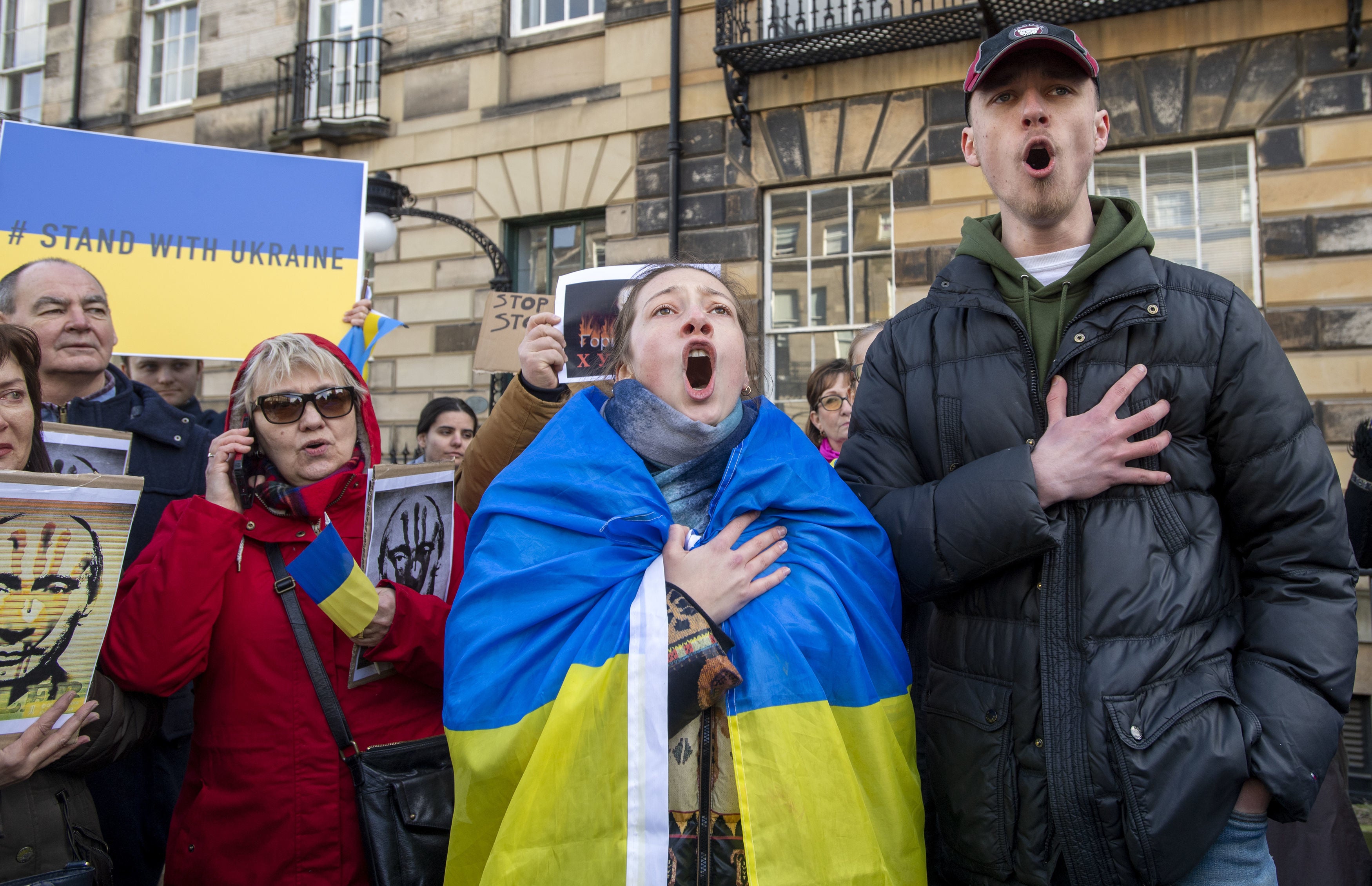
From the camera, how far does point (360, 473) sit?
2.55 meters

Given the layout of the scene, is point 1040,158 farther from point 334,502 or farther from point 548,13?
point 548,13

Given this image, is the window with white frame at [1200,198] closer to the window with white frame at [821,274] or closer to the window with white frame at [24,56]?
the window with white frame at [821,274]

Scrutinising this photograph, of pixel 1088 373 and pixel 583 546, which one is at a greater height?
pixel 1088 373

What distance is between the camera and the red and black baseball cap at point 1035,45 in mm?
1915

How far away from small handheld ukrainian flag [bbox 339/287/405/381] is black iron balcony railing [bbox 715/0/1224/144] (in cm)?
530

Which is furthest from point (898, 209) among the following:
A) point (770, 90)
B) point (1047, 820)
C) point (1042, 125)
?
point (1047, 820)

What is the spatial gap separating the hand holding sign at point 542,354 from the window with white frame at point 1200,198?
6648 mm

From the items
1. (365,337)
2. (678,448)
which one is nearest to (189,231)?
(365,337)

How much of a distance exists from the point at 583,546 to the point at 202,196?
3860 mm

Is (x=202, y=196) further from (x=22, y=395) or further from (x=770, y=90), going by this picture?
(x=770, y=90)

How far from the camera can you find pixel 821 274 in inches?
366

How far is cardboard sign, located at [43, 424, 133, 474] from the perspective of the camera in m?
2.57

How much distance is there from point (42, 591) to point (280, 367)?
0.81 metres

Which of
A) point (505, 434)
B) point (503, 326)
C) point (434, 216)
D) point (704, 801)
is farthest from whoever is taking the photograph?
point (434, 216)
